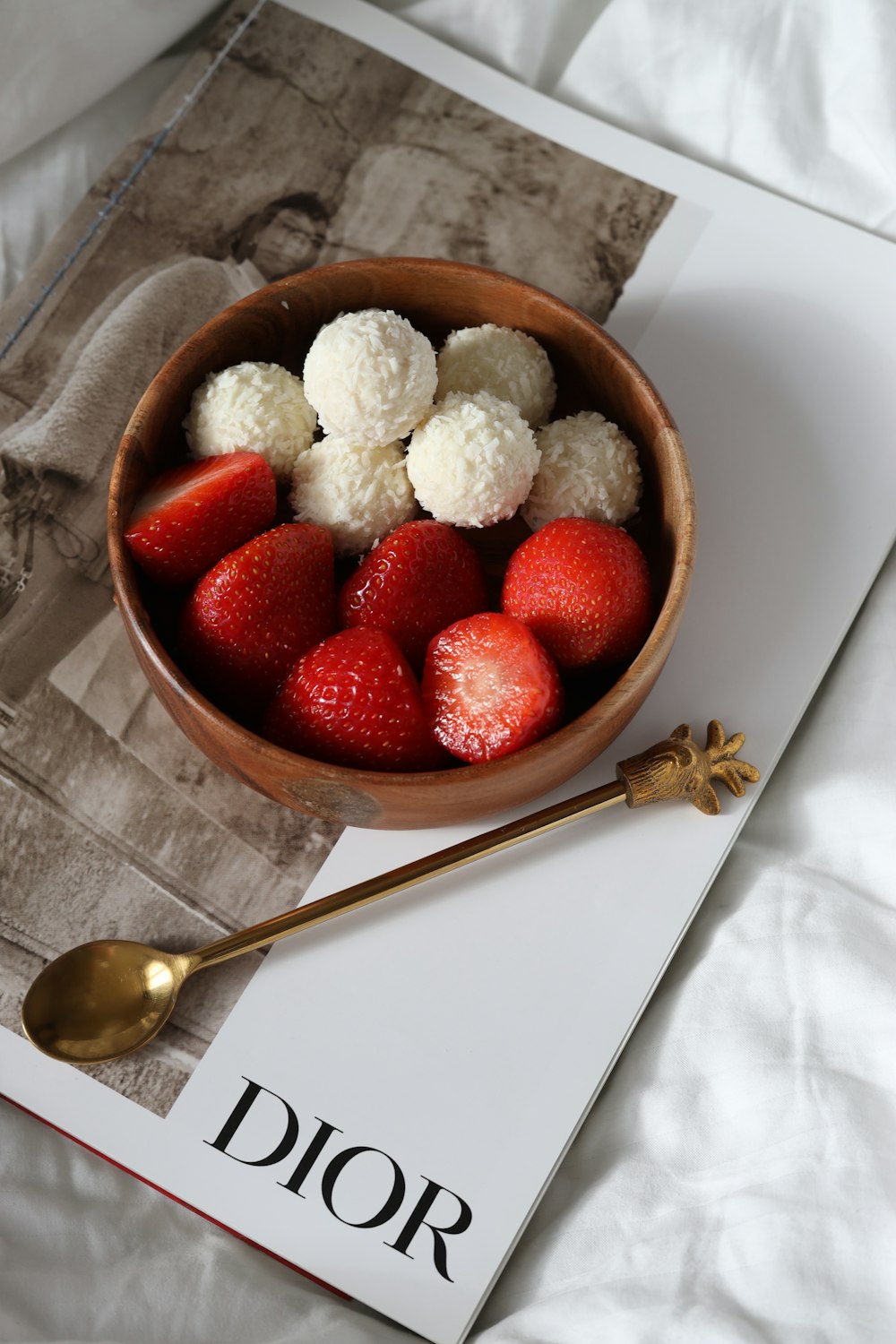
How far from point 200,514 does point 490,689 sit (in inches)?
8.5

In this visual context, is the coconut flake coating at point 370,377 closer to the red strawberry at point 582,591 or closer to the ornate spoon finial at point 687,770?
the red strawberry at point 582,591

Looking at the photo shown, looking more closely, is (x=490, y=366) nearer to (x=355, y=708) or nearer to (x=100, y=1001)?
(x=355, y=708)

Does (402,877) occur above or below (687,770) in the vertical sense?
below

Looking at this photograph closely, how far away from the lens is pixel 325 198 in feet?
3.19

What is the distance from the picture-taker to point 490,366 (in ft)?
2.53

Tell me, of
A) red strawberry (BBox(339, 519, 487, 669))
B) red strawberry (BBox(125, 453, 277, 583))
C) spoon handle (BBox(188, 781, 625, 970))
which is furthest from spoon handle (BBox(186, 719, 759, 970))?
red strawberry (BBox(125, 453, 277, 583))

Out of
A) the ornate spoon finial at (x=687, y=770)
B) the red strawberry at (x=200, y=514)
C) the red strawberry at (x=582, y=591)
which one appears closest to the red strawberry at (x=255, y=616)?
the red strawberry at (x=200, y=514)

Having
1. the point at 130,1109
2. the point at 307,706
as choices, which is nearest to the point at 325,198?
the point at 307,706

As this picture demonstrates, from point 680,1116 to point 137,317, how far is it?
0.73 m

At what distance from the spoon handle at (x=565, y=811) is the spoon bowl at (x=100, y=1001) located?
0.03 metres

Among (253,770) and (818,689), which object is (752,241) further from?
(253,770)

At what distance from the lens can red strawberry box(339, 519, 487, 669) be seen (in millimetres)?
707

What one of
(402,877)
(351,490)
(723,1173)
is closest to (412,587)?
(351,490)

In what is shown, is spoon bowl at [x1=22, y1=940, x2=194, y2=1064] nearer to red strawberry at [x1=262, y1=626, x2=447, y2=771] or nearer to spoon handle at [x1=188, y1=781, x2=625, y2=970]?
spoon handle at [x1=188, y1=781, x2=625, y2=970]
